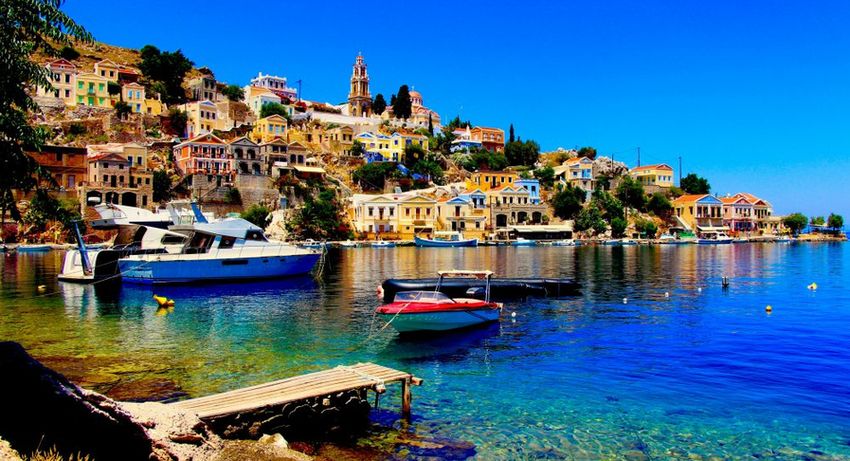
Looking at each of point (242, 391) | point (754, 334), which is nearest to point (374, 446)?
point (242, 391)

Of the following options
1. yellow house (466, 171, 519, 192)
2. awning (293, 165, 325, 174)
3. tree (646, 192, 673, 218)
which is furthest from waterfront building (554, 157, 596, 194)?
awning (293, 165, 325, 174)

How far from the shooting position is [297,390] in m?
13.1

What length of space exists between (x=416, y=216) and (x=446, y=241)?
10.6 meters

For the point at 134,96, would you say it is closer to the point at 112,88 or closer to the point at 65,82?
the point at 112,88

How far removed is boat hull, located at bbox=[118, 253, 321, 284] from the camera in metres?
40.7

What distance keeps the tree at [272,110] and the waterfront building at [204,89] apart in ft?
36.3

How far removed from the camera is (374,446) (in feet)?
40.5

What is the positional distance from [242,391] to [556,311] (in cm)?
2058

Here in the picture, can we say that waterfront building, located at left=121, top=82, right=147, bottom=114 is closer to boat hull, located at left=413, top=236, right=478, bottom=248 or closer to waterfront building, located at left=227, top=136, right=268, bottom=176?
waterfront building, located at left=227, top=136, right=268, bottom=176

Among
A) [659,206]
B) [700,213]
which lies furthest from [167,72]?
[700,213]

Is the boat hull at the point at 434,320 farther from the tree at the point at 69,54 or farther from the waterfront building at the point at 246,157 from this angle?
the tree at the point at 69,54

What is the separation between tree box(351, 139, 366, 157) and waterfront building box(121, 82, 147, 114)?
3505 centimetres

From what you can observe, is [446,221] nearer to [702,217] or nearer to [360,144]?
[360,144]

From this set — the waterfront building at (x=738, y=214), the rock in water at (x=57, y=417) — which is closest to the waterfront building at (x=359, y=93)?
the waterfront building at (x=738, y=214)
